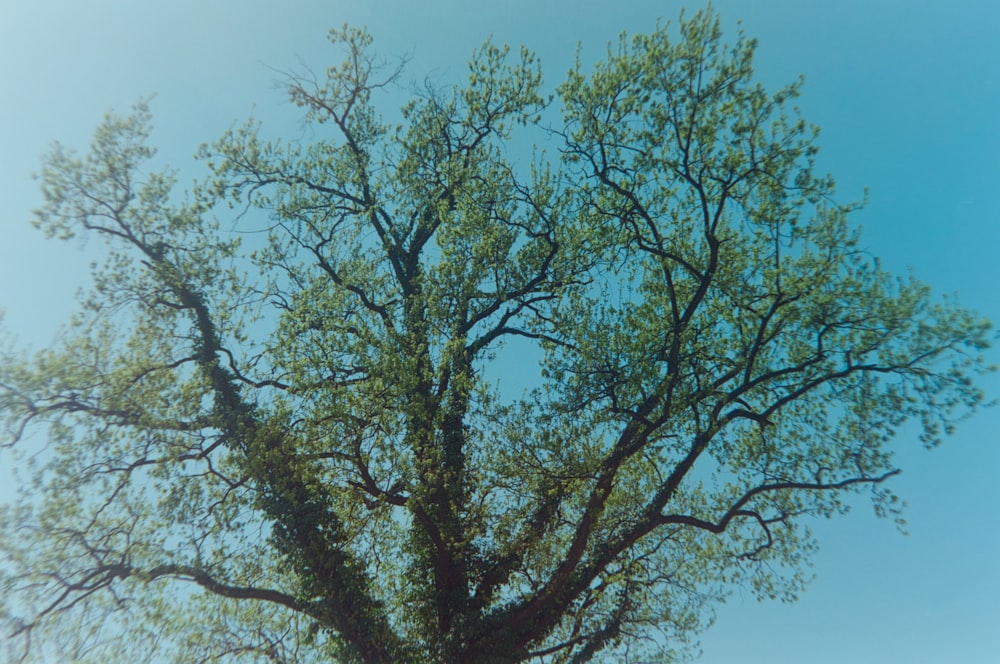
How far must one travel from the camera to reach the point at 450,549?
17547 millimetres

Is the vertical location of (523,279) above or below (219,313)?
above

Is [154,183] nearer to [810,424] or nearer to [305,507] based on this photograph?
[305,507]

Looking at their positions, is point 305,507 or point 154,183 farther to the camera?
point 154,183

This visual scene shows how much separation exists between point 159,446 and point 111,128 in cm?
929

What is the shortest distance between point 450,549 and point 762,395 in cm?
931

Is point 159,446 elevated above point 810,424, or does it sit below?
below

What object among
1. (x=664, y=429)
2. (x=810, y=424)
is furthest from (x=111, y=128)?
(x=810, y=424)

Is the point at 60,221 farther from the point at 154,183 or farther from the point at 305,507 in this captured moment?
the point at 305,507

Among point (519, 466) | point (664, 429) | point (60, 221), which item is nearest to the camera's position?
point (519, 466)

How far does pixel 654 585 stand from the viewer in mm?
19953

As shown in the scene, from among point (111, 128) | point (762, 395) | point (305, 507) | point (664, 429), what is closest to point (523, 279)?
point (664, 429)

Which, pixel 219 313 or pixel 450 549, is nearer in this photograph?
pixel 450 549

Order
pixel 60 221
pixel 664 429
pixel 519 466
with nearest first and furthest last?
pixel 519 466 < pixel 664 429 < pixel 60 221

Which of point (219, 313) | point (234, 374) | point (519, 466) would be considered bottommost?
point (519, 466)
